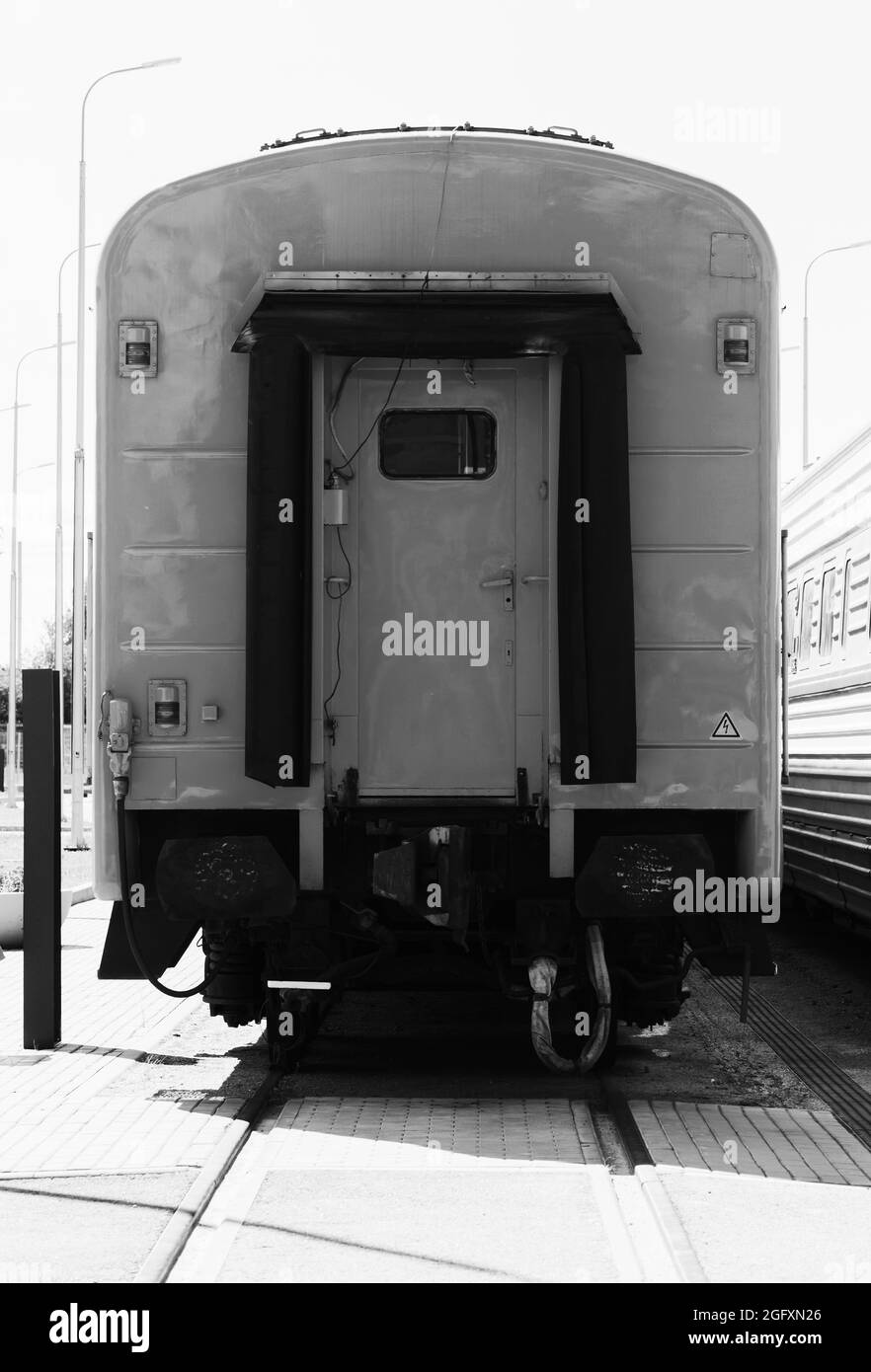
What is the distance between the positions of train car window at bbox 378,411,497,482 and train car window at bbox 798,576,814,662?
6.09 metres

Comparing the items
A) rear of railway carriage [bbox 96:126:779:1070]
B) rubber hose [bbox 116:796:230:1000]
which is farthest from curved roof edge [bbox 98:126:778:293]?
rubber hose [bbox 116:796:230:1000]

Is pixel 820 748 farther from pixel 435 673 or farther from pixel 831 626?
pixel 435 673

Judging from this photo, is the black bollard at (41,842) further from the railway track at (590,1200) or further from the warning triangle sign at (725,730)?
the warning triangle sign at (725,730)

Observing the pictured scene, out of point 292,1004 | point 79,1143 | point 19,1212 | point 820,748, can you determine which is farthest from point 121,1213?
point 820,748

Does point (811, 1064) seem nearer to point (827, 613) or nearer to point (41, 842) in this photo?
point (41, 842)

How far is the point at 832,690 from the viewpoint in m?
11.7

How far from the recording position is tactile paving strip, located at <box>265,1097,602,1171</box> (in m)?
6.30

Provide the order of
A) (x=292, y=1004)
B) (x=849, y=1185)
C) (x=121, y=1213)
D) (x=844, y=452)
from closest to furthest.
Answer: (x=121, y=1213)
(x=849, y=1185)
(x=292, y=1004)
(x=844, y=452)

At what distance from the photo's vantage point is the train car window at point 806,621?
42.3 feet

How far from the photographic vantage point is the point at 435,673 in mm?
7348

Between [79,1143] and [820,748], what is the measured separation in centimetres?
655

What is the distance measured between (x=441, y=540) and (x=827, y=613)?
564cm

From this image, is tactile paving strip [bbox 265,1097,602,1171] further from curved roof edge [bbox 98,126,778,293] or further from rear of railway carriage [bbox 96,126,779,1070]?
curved roof edge [bbox 98,126,778,293]

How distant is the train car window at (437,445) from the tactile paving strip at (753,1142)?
3004mm
